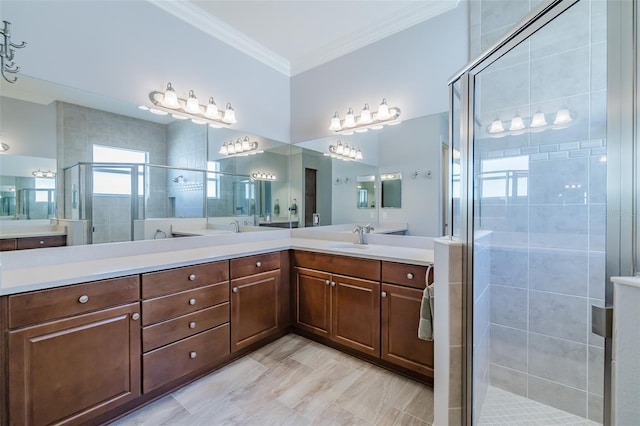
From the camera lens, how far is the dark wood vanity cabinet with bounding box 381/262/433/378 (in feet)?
5.92

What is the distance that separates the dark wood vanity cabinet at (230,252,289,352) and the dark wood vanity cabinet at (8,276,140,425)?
26.1 inches

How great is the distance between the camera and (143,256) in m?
1.96

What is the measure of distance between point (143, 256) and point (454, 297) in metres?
2.06

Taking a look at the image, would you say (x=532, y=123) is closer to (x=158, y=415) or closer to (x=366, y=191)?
(x=366, y=191)

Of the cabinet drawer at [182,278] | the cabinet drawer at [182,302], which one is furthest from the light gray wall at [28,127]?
the cabinet drawer at [182,302]

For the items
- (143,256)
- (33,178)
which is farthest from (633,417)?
(33,178)

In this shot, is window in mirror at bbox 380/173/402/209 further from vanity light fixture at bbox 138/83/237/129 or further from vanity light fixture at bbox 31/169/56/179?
vanity light fixture at bbox 31/169/56/179

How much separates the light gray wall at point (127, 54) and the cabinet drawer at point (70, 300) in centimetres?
132

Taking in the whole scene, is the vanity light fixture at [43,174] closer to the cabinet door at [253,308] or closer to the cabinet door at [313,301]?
the cabinet door at [253,308]

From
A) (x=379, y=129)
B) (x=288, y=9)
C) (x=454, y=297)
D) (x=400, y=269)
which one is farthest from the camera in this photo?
(x=379, y=129)

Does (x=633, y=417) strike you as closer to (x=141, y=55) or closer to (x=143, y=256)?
(x=143, y=256)

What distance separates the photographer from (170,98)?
2.15 metres

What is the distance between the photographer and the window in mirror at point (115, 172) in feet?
5.98

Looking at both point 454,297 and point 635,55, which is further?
point 454,297
